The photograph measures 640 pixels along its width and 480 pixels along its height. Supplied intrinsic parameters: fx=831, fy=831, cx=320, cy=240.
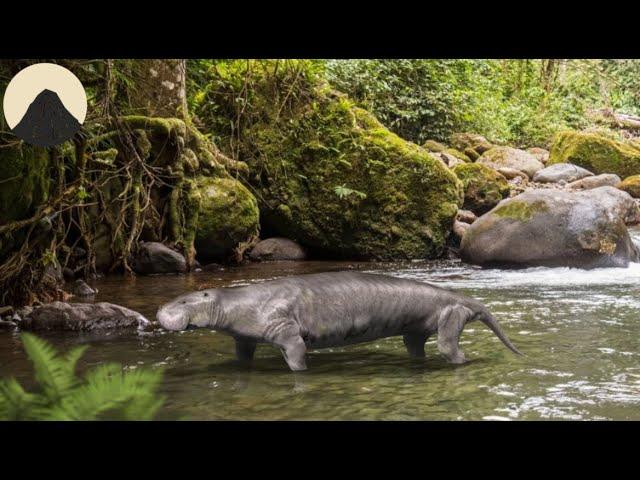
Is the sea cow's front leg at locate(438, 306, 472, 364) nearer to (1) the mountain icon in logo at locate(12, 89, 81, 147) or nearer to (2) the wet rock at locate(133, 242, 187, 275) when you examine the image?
(1) the mountain icon in logo at locate(12, 89, 81, 147)

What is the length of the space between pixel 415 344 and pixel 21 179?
14.8 feet

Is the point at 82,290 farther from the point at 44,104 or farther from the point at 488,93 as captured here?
the point at 488,93

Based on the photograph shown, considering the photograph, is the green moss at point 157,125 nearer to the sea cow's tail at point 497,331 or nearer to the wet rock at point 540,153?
the sea cow's tail at point 497,331

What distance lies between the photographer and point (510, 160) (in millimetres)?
23891

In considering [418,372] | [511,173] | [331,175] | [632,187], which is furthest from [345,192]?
[632,187]

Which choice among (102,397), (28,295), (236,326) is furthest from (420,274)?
(102,397)

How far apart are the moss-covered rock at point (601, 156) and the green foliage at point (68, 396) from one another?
2288cm

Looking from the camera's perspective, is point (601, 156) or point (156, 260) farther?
point (601, 156)

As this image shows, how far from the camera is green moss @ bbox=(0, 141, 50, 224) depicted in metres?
8.46

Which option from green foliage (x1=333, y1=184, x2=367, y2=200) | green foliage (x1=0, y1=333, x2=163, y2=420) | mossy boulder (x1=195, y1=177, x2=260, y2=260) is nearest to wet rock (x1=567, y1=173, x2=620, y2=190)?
green foliage (x1=333, y1=184, x2=367, y2=200)

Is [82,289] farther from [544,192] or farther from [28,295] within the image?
[544,192]

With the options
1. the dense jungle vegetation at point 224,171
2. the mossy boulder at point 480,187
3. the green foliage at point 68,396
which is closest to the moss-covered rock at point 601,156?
the dense jungle vegetation at point 224,171

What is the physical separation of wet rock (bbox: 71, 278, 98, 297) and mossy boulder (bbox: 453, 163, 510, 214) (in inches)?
416

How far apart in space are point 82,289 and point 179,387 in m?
5.28
